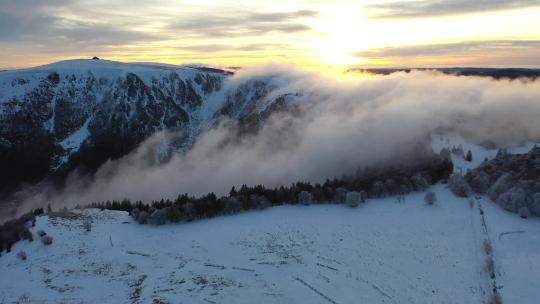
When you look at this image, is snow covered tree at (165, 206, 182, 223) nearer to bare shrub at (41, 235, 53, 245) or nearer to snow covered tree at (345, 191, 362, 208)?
bare shrub at (41, 235, 53, 245)

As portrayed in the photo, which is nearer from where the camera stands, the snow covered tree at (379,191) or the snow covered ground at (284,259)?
the snow covered ground at (284,259)

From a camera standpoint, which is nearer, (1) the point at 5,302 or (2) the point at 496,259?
(1) the point at 5,302

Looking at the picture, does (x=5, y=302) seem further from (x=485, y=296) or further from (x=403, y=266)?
(x=485, y=296)

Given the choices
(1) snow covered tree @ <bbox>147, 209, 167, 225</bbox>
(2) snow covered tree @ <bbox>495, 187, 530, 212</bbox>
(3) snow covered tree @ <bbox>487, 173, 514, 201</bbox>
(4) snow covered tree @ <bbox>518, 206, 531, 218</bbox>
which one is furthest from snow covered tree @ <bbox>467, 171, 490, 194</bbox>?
(1) snow covered tree @ <bbox>147, 209, 167, 225</bbox>

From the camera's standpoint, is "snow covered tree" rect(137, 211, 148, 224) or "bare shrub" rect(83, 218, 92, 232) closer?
"bare shrub" rect(83, 218, 92, 232)

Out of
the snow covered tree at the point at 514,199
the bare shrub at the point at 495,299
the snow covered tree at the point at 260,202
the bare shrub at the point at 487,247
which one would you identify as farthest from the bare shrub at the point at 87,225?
the snow covered tree at the point at 514,199

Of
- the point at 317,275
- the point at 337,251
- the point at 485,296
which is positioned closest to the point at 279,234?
the point at 337,251

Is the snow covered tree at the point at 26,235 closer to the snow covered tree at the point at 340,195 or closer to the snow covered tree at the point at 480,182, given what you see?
the snow covered tree at the point at 340,195
